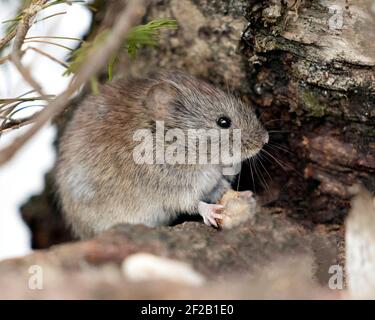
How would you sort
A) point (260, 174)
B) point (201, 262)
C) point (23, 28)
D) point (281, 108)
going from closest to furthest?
point (201, 262) → point (23, 28) → point (281, 108) → point (260, 174)

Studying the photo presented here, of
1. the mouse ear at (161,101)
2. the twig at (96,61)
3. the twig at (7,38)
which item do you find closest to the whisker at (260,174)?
the mouse ear at (161,101)

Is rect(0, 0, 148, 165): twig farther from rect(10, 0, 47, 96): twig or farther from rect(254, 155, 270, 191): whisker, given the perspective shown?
rect(254, 155, 270, 191): whisker

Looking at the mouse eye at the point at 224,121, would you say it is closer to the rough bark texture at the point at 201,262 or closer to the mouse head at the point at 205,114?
the mouse head at the point at 205,114

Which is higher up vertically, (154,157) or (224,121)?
(224,121)

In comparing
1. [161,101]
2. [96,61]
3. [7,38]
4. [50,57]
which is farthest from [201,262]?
[50,57]

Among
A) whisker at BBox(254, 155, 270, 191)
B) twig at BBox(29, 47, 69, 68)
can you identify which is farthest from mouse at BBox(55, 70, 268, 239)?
twig at BBox(29, 47, 69, 68)

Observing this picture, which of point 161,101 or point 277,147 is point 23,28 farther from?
point 277,147
